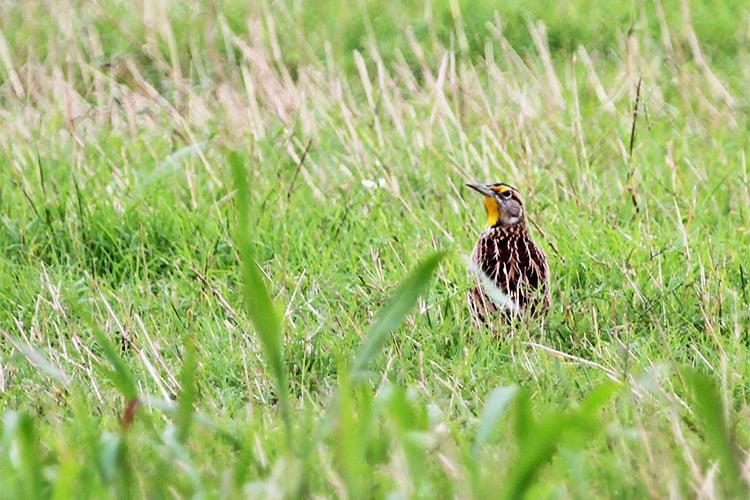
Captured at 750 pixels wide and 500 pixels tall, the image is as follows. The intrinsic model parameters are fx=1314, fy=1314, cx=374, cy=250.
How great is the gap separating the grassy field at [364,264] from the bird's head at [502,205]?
0.25 m

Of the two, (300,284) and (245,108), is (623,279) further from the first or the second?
(245,108)

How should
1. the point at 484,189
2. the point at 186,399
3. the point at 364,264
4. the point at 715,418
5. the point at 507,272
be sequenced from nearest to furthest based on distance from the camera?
1. the point at 715,418
2. the point at 186,399
3. the point at 507,272
4. the point at 364,264
5. the point at 484,189

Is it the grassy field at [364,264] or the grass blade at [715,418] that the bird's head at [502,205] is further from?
the grass blade at [715,418]

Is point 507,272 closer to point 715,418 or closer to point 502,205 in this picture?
point 502,205

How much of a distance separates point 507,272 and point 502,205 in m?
0.65

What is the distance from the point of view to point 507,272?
5.14m

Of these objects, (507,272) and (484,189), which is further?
(484,189)

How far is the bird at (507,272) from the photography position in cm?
491

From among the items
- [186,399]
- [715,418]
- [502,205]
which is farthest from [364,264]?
[715,418]

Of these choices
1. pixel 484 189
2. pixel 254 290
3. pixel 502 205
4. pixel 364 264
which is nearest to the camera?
pixel 254 290

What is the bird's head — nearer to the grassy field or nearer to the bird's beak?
the bird's beak

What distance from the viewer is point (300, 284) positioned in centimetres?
526

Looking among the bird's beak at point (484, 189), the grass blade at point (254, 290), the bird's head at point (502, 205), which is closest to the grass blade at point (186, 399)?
the grass blade at point (254, 290)

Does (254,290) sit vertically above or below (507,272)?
above
